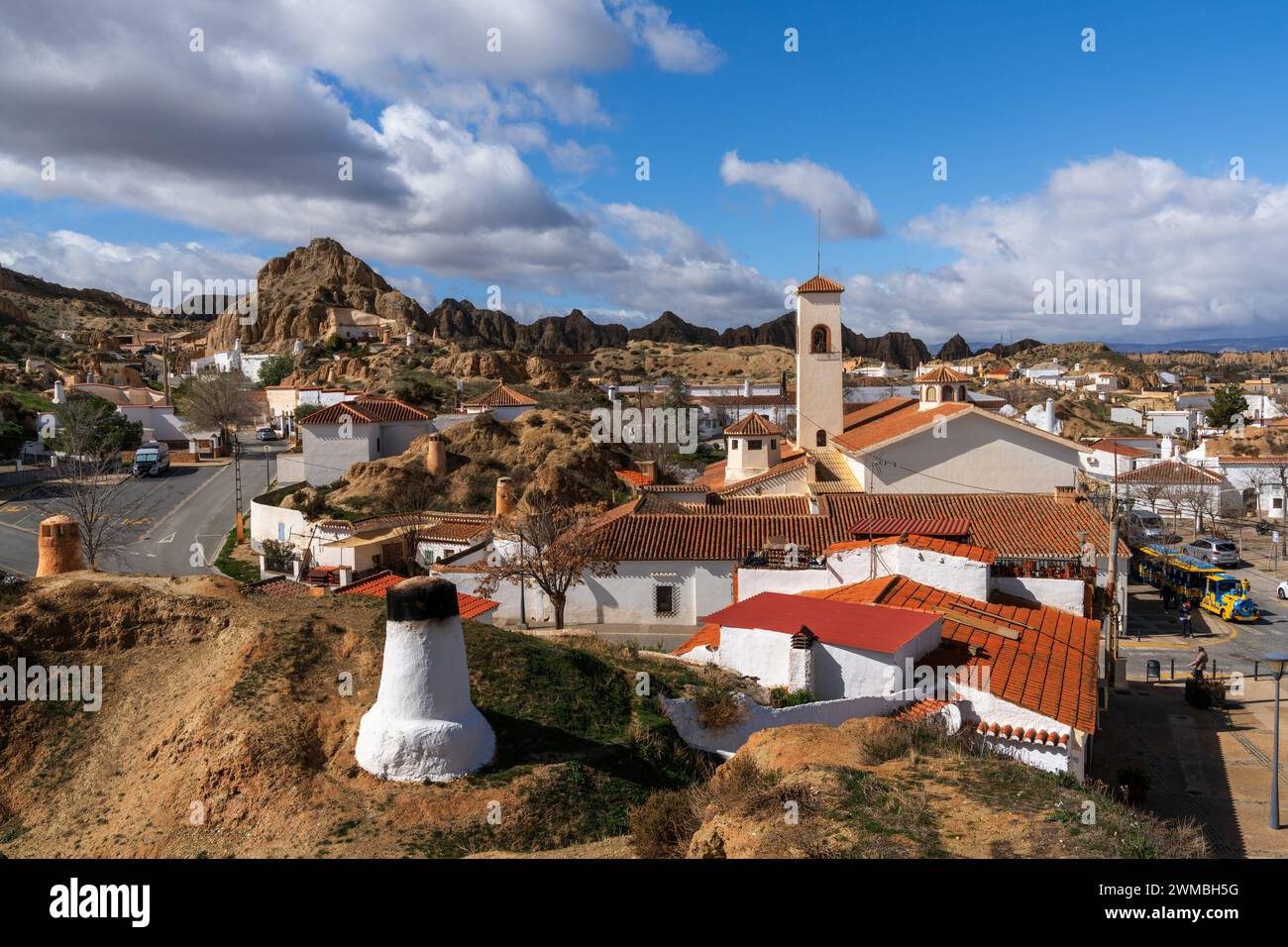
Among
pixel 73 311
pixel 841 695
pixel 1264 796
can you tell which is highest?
pixel 73 311

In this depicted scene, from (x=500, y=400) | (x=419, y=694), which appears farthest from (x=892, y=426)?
(x=419, y=694)

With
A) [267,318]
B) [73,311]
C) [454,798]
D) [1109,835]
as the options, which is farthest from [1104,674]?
[73,311]

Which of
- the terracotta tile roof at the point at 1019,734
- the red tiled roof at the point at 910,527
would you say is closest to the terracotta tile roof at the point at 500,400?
the red tiled roof at the point at 910,527

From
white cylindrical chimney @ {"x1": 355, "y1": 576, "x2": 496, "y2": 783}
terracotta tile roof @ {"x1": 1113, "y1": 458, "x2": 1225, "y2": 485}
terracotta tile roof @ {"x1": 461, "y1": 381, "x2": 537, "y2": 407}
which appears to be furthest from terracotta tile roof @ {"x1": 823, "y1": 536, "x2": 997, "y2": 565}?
terracotta tile roof @ {"x1": 1113, "y1": 458, "x2": 1225, "y2": 485}

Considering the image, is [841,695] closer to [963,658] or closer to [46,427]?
[963,658]

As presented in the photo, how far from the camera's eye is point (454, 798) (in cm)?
934

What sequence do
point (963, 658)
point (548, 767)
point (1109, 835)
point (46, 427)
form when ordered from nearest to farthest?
point (1109, 835), point (548, 767), point (963, 658), point (46, 427)

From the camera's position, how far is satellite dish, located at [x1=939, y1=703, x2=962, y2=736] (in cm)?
1200

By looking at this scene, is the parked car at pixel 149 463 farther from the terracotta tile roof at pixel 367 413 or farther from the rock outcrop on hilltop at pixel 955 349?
the rock outcrop on hilltop at pixel 955 349

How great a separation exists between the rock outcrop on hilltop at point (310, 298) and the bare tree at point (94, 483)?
105 feet

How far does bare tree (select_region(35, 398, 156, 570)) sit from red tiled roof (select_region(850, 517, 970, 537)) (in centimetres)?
1934

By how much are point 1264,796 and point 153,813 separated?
1595 cm

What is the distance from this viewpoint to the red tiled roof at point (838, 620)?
1382 centimetres

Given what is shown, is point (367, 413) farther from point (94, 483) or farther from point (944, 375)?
point (944, 375)
